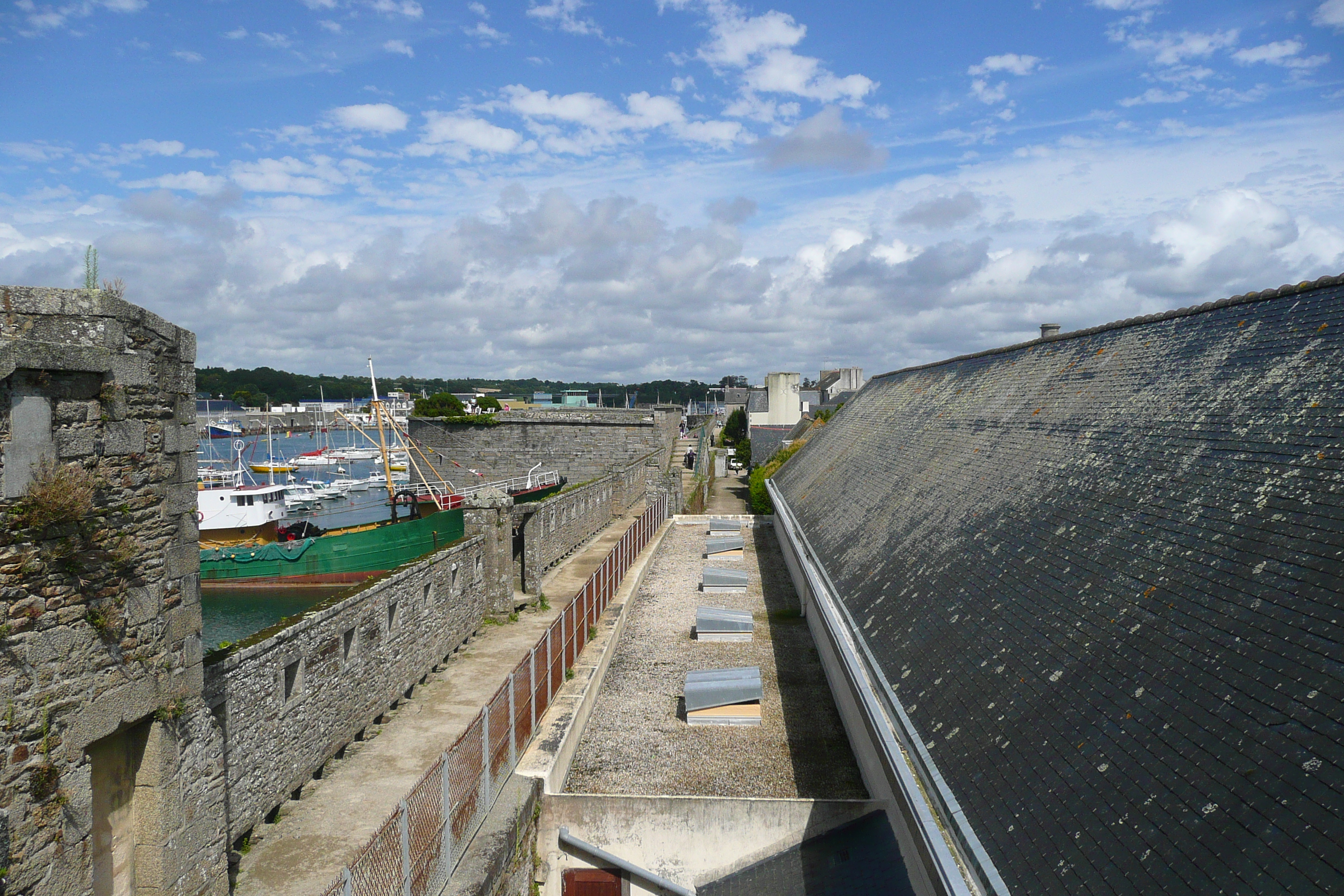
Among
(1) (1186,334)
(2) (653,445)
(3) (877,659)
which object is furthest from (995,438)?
(2) (653,445)

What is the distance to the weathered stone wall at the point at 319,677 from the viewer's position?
735cm

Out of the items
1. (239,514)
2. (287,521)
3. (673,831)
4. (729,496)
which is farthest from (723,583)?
(287,521)

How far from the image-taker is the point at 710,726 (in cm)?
1084

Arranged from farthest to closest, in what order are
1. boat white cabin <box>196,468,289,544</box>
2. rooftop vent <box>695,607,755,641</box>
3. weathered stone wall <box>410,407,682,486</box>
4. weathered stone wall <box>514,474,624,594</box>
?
weathered stone wall <box>410,407,682,486</box>, boat white cabin <box>196,468,289,544</box>, weathered stone wall <box>514,474,624,594</box>, rooftop vent <box>695,607,755,641</box>

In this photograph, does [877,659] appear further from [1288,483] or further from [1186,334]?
[1186,334]

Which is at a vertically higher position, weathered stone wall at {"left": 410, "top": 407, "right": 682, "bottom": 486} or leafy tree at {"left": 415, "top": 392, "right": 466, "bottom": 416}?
leafy tree at {"left": 415, "top": 392, "right": 466, "bottom": 416}

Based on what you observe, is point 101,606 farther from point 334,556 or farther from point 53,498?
point 334,556

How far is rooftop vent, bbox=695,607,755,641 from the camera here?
1445cm

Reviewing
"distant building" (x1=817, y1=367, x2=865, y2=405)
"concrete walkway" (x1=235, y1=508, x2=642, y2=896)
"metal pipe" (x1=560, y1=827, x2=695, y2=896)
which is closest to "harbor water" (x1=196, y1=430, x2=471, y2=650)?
"concrete walkway" (x1=235, y1=508, x2=642, y2=896)

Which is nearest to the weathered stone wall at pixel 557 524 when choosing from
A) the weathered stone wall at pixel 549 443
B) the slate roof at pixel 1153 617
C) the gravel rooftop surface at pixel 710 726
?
the gravel rooftop surface at pixel 710 726

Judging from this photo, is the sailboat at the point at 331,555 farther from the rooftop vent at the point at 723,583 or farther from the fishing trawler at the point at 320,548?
the rooftop vent at the point at 723,583

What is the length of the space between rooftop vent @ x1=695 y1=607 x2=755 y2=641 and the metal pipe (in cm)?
600

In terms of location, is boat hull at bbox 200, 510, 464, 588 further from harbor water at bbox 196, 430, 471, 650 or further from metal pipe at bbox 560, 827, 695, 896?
metal pipe at bbox 560, 827, 695, 896

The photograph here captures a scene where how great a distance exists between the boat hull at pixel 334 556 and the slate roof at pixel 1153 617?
48.9 ft
